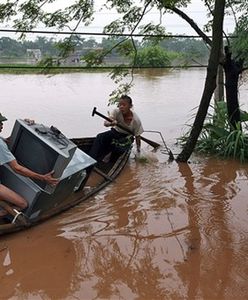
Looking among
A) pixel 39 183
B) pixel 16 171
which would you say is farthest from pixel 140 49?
pixel 16 171

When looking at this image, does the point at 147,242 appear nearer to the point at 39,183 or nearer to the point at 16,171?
the point at 39,183

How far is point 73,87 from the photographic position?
22.4m

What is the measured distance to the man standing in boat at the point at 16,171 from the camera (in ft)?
14.3

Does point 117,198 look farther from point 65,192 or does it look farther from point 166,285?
point 166,285

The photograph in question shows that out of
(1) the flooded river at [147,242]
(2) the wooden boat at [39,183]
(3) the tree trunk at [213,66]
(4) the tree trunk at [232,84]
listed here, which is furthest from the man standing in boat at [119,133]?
(4) the tree trunk at [232,84]

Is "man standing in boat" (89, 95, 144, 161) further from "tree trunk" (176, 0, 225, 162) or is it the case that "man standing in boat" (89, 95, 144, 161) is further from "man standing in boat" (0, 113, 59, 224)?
"man standing in boat" (0, 113, 59, 224)

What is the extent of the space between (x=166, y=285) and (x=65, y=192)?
2.04 m

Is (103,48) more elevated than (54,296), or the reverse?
(103,48)

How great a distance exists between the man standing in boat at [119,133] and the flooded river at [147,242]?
46cm

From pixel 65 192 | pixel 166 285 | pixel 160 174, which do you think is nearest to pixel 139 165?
pixel 160 174

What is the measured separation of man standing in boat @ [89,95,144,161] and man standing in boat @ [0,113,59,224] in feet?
9.59

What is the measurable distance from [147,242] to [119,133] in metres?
3.28

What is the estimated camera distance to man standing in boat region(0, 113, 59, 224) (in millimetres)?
4344

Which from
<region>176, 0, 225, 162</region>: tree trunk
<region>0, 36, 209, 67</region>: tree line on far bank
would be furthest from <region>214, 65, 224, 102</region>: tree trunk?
<region>176, 0, 225, 162</region>: tree trunk
